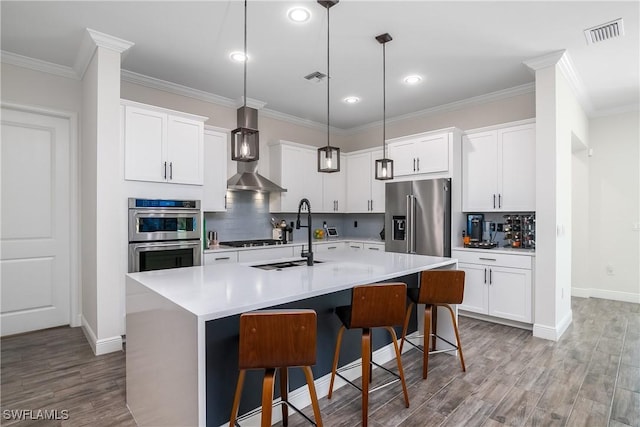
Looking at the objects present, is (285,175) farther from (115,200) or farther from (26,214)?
(26,214)

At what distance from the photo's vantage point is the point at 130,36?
3088 millimetres

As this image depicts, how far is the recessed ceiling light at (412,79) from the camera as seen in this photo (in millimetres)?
4039

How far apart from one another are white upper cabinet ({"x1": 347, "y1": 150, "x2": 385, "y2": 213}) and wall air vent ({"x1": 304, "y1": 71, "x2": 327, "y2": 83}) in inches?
71.2

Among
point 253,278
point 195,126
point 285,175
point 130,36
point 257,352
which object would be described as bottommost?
point 257,352

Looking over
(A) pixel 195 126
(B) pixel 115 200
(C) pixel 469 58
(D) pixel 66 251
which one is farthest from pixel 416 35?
(D) pixel 66 251

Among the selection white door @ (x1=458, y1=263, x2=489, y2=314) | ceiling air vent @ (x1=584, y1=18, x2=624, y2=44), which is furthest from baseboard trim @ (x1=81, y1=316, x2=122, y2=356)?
ceiling air vent @ (x1=584, y1=18, x2=624, y2=44)

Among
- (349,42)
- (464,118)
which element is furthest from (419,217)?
(349,42)

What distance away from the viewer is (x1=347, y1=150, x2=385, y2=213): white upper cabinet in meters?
5.54

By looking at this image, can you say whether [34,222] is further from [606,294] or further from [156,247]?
[606,294]

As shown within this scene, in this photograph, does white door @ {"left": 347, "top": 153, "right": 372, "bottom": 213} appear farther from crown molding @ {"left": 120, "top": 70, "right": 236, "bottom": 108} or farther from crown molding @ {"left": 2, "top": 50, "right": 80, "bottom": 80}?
crown molding @ {"left": 2, "top": 50, "right": 80, "bottom": 80}

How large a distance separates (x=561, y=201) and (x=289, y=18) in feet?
10.9

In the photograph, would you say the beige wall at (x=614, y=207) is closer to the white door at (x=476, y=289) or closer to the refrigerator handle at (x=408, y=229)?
the white door at (x=476, y=289)

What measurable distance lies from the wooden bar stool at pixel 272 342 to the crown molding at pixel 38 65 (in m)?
3.74

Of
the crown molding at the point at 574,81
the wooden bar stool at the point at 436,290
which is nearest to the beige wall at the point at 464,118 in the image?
the crown molding at the point at 574,81
